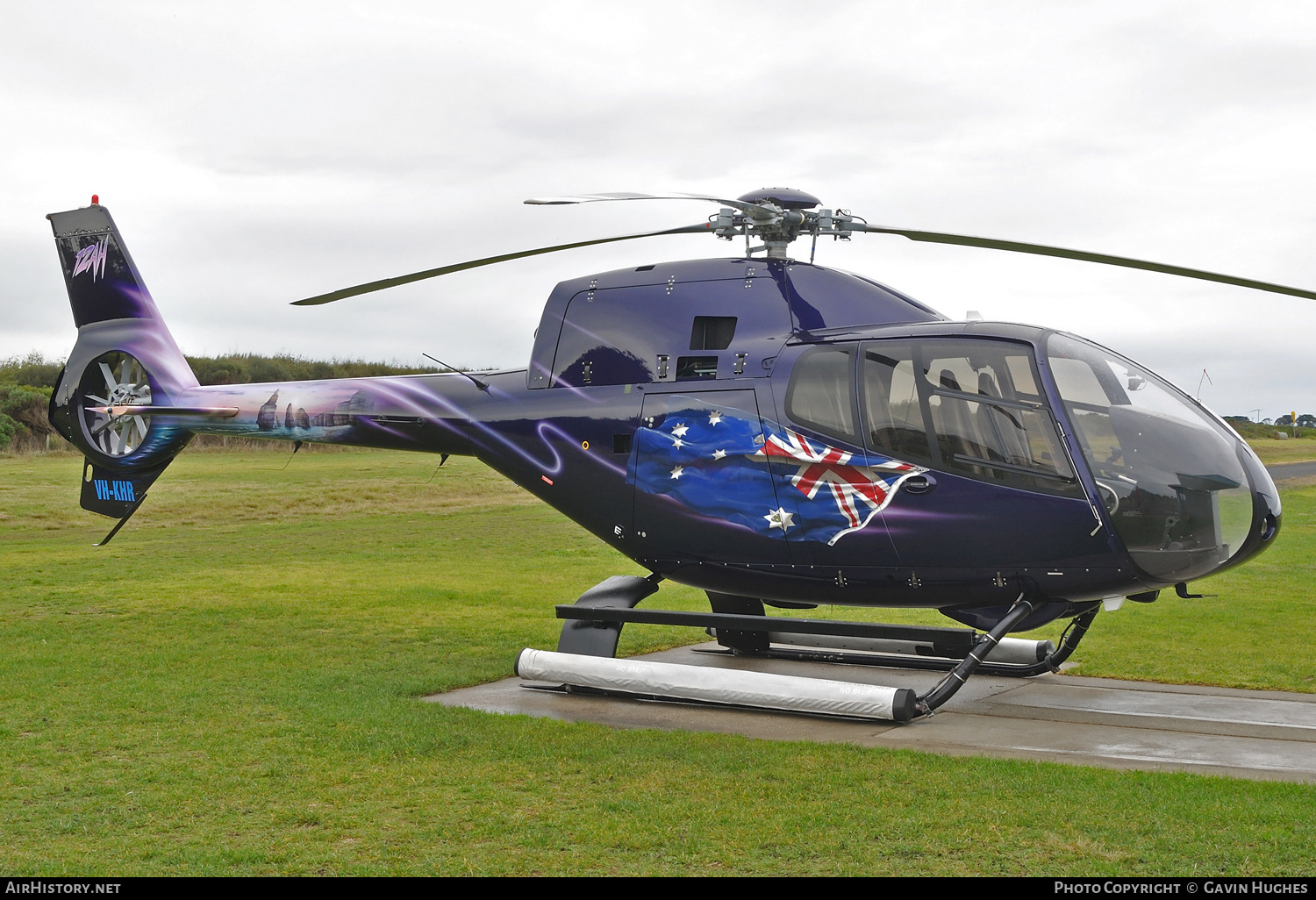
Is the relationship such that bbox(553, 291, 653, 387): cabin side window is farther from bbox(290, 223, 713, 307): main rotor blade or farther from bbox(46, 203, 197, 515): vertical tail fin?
bbox(46, 203, 197, 515): vertical tail fin

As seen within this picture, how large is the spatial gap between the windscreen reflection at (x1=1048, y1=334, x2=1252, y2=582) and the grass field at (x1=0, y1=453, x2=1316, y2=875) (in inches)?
67.5

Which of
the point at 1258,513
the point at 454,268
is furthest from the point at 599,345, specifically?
the point at 1258,513

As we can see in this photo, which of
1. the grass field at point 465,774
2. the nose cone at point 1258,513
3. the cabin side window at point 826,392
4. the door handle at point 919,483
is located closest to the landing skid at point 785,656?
the grass field at point 465,774

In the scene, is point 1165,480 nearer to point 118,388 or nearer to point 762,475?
point 762,475

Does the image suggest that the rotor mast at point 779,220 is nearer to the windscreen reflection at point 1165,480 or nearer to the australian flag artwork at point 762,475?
the australian flag artwork at point 762,475

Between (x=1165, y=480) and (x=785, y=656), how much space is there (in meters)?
5.04

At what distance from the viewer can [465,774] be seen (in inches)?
300

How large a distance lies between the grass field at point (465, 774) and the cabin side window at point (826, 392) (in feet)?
8.54

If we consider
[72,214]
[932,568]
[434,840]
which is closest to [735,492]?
[932,568]

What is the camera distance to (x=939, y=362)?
28.8ft

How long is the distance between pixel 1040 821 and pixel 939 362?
3726mm

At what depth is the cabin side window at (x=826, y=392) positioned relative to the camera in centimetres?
908

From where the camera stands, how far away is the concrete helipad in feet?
26.4

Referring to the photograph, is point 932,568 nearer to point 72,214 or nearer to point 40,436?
point 72,214
